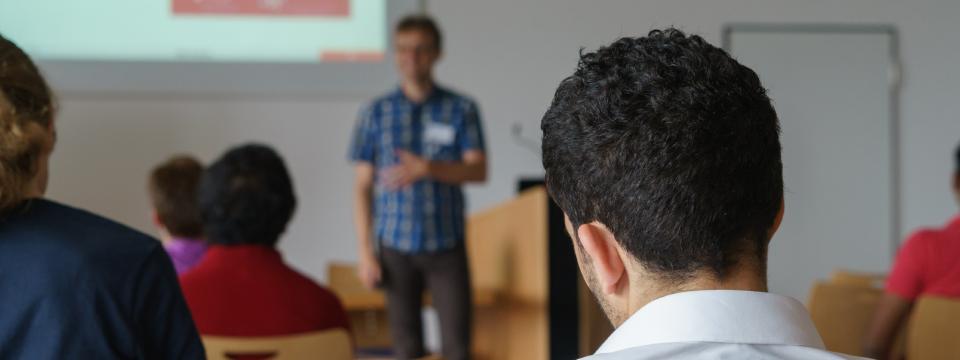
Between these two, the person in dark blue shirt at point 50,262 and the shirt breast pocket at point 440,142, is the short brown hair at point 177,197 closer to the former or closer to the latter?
the shirt breast pocket at point 440,142

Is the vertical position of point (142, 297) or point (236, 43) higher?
point (236, 43)

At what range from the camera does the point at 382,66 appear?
5.35m

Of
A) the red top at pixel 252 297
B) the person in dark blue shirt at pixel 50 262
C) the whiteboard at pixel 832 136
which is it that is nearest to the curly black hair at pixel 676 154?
the person in dark blue shirt at pixel 50 262

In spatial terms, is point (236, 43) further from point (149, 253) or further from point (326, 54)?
point (149, 253)

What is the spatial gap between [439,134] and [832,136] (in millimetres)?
3815

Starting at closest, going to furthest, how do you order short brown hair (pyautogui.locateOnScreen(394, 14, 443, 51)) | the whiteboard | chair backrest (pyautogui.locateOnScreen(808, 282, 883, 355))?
1. chair backrest (pyautogui.locateOnScreen(808, 282, 883, 355))
2. short brown hair (pyautogui.locateOnScreen(394, 14, 443, 51))
3. the whiteboard

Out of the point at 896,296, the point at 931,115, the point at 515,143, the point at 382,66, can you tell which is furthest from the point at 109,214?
the point at 931,115

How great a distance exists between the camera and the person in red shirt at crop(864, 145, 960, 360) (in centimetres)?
278

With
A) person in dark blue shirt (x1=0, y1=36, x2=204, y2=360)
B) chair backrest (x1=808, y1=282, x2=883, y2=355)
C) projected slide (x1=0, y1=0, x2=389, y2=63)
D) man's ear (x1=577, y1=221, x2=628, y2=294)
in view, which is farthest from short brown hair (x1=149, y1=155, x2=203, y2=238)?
projected slide (x1=0, y1=0, x2=389, y2=63)

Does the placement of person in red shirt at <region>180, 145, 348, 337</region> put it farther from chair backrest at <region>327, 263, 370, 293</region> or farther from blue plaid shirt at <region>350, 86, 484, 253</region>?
chair backrest at <region>327, 263, 370, 293</region>

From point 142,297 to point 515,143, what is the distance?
506 cm

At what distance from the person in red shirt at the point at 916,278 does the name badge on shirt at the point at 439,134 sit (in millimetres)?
1443

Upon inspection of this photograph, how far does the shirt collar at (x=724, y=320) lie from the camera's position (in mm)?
761

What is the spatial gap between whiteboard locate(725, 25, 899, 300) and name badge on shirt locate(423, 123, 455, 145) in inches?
138
